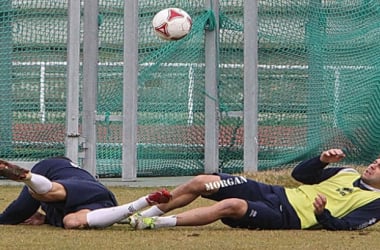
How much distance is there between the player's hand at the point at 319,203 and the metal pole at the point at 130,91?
5.11 metres

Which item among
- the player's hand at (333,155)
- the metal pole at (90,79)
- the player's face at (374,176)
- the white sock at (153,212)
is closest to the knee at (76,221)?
the white sock at (153,212)

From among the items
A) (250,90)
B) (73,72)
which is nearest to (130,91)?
(73,72)

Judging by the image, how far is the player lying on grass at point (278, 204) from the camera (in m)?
7.63

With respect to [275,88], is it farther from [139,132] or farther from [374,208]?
[374,208]

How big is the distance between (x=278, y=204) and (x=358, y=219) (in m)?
0.57

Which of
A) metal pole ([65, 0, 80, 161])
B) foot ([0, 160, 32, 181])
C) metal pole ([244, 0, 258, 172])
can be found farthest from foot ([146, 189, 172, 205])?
metal pole ([244, 0, 258, 172])

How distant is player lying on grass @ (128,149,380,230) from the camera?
7629 mm

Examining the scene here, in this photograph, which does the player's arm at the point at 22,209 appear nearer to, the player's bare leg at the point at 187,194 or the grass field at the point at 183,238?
the grass field at the point at 183,238

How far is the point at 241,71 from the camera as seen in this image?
1352 centimetres

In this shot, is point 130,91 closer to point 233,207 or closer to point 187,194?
point 187,194

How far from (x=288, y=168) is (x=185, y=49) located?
1858 mm

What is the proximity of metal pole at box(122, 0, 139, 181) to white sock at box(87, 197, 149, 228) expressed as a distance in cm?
473

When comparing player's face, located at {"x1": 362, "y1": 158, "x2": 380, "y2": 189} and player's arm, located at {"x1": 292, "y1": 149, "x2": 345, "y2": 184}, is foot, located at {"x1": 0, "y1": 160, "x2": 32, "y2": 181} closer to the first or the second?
player's arm, located at {"x1": 292, "y1": 149, "x2": 345, "y2": 184}

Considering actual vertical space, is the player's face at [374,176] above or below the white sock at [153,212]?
above
